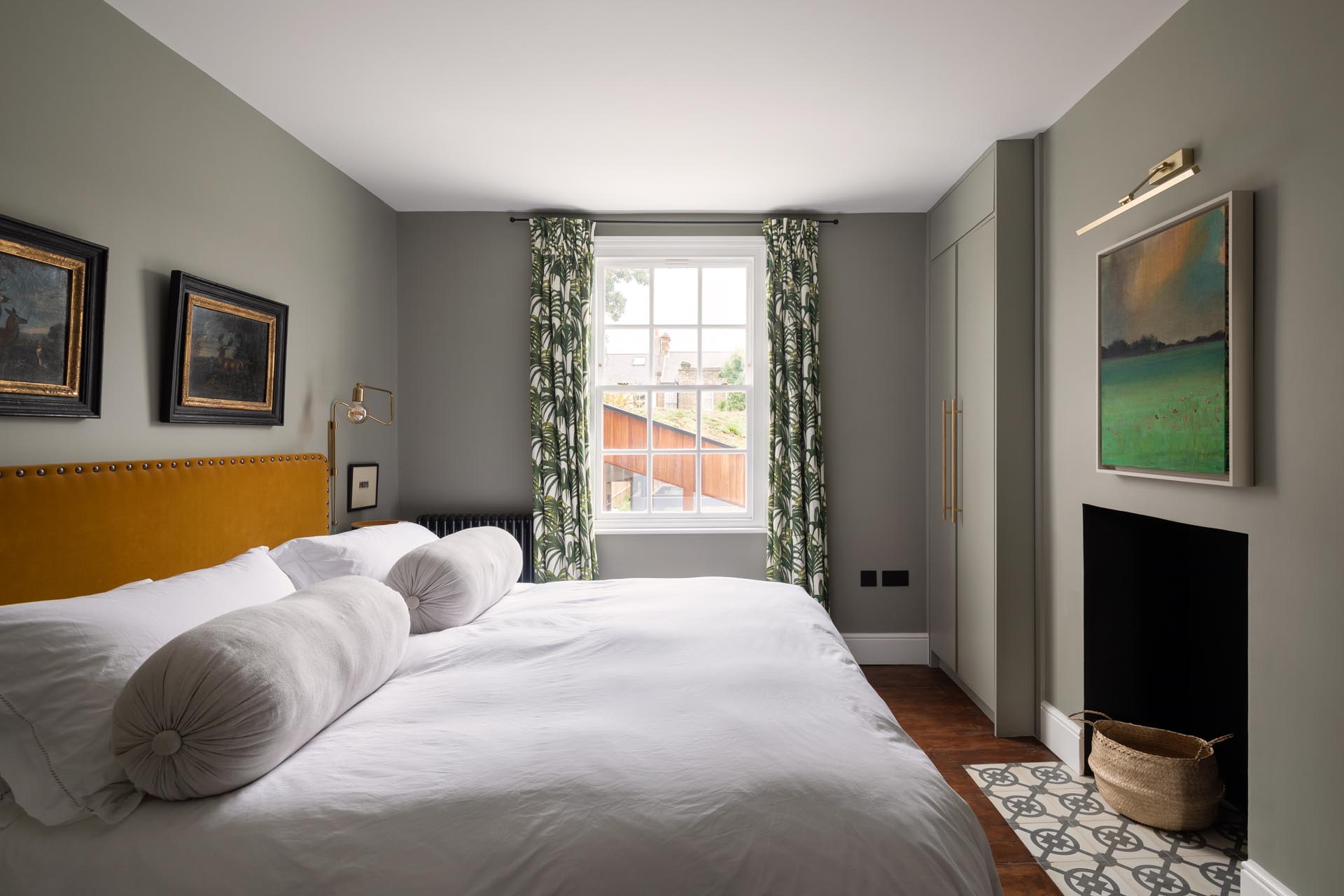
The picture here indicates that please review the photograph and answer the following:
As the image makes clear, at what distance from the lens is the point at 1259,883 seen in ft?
6.21

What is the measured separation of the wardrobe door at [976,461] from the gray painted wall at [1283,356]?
0.90m

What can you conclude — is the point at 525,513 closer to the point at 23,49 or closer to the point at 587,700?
the point at 587,700

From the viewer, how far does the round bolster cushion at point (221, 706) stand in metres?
1.28

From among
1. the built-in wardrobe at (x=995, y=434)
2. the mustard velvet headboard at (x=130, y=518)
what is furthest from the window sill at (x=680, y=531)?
the mustard velvet headboard at (x=130, y=518)

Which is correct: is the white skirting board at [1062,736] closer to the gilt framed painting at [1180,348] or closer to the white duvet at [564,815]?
the gilt framed painting at [1180,348]

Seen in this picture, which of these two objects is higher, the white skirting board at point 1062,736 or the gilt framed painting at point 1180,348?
the gilt framed painting at point 1180,348

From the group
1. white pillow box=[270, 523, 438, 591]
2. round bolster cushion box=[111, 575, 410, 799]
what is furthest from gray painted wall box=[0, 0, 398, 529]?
round bolster cushion box=[111, 575, 410, 799]

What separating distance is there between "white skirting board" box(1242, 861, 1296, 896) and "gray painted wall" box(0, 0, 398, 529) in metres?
3.53

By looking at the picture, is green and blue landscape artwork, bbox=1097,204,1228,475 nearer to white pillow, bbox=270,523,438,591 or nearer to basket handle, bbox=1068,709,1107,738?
basket handle, bbox=1068,709,1107,738

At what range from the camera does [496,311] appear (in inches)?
166

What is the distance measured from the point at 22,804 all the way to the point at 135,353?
1503 mm

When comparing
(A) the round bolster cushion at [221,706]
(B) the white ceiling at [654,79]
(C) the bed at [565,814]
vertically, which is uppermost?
(B) the white ceiling at [654,79]

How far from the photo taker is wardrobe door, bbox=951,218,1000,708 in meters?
3.27

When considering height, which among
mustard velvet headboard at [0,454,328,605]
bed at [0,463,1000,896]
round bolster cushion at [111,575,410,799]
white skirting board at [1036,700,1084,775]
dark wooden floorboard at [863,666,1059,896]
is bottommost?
dark wooden floorboard at [863,666,1059,896]
